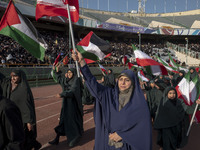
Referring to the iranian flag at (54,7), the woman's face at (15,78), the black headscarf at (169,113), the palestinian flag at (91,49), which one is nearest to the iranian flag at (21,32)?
the iranian flag at (54,7)

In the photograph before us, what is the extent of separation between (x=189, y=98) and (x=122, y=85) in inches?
107

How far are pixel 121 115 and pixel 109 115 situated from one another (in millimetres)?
158

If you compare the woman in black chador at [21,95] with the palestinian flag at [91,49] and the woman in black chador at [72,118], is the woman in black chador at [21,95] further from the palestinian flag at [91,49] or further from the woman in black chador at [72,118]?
the palestinian flag at [91,49]

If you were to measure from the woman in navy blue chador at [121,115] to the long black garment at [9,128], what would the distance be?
34.2 inches

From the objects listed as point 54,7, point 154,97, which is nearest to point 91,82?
point 54,7

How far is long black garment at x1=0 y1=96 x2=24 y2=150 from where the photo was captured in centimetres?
168

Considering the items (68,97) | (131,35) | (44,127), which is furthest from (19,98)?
(131,35)

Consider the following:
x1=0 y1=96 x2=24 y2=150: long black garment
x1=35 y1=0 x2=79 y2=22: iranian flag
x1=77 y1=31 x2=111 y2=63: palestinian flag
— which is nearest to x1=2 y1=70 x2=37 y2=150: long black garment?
x1=0 y1=96 x2=24 y2=150: long black garment

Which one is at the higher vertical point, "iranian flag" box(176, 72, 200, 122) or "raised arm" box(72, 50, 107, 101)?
"raised arm" box(72, 50, 107, 101)

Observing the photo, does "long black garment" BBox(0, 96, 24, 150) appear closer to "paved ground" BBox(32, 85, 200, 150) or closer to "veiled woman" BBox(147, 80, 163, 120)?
"paved ground" BBox(32, 85, 200, 150)

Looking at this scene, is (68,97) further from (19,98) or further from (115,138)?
(115,138)

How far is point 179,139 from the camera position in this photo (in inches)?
150

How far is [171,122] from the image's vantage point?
363 centimetres

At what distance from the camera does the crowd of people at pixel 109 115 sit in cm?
178
